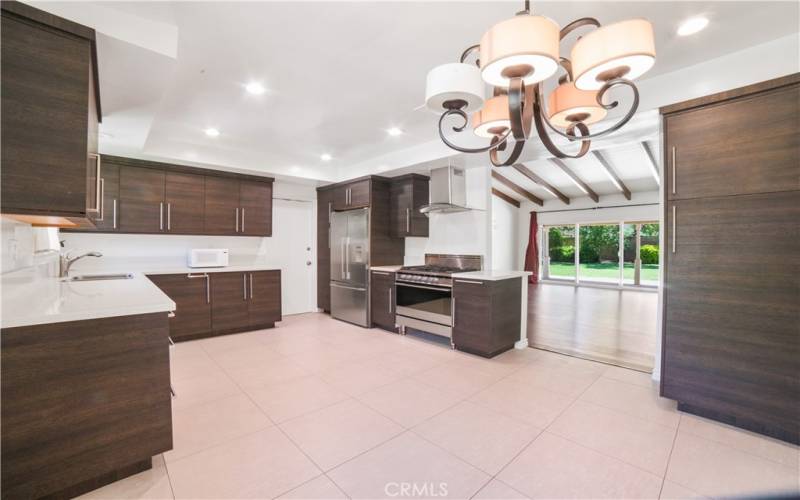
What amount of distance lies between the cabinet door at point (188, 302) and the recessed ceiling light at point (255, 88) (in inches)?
89.7

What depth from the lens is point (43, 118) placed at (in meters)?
1.50

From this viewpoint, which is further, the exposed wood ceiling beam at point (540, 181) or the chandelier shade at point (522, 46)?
the exposed wood ceiling beam at point (540, 181)

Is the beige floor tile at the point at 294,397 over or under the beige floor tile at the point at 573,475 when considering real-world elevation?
over

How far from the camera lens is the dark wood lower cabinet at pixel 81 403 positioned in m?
1.30

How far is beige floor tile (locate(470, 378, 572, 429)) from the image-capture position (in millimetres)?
2180

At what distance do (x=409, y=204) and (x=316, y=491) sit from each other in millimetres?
3575

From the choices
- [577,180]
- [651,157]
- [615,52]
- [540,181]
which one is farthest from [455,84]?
[577,180]

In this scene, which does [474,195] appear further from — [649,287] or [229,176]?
[649,287]

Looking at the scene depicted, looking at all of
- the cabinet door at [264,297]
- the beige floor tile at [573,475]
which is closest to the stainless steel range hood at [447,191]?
the cabinet door at [264,297]

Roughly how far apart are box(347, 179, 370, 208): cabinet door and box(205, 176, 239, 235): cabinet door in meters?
1.56

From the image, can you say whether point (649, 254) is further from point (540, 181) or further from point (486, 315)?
point (486, 315)

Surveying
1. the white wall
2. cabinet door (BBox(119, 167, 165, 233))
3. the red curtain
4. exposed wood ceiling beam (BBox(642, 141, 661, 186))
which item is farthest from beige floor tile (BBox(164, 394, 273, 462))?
the red curtain

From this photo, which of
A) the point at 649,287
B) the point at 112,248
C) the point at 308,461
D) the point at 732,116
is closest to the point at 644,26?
the point at 732,116

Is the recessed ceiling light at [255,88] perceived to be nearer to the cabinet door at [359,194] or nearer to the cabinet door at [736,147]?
the cabinet door at [359,194]
